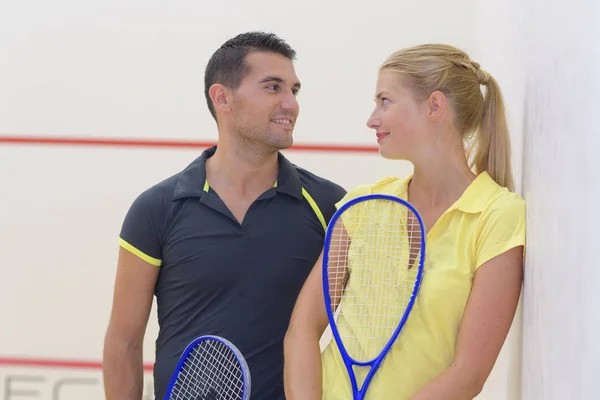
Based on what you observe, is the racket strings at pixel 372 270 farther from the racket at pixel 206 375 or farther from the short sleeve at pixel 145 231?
the short sleeve at pixel 145 231

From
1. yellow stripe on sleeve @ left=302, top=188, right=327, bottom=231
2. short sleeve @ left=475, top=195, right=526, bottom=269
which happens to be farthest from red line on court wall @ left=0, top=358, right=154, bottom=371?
short sleeve @ left=475, top=195, right=526, bottom=269

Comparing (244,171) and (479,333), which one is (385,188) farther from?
(244,171)

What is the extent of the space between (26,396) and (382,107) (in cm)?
200

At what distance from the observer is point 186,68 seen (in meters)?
2.95

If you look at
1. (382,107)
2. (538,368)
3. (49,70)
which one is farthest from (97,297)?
(538,368)

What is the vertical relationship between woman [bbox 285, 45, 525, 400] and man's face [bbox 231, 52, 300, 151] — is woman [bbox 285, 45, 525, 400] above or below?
below

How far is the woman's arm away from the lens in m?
1.29

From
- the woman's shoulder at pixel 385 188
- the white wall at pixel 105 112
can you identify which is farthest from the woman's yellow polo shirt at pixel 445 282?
the white wall at pixel 105 112

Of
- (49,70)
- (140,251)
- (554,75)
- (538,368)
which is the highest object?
(49,70)

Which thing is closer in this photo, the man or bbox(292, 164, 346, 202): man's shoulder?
the man

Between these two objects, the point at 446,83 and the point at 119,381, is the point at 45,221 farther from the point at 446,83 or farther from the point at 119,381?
the point at 446,83

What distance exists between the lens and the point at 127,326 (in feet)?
6.01

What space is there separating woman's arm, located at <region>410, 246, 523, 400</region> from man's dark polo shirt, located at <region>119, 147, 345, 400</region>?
0.47 m

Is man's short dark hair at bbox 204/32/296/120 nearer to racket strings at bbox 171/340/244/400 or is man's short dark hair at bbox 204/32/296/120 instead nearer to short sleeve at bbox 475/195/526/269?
racket strings at bbox 171/340/244/400
